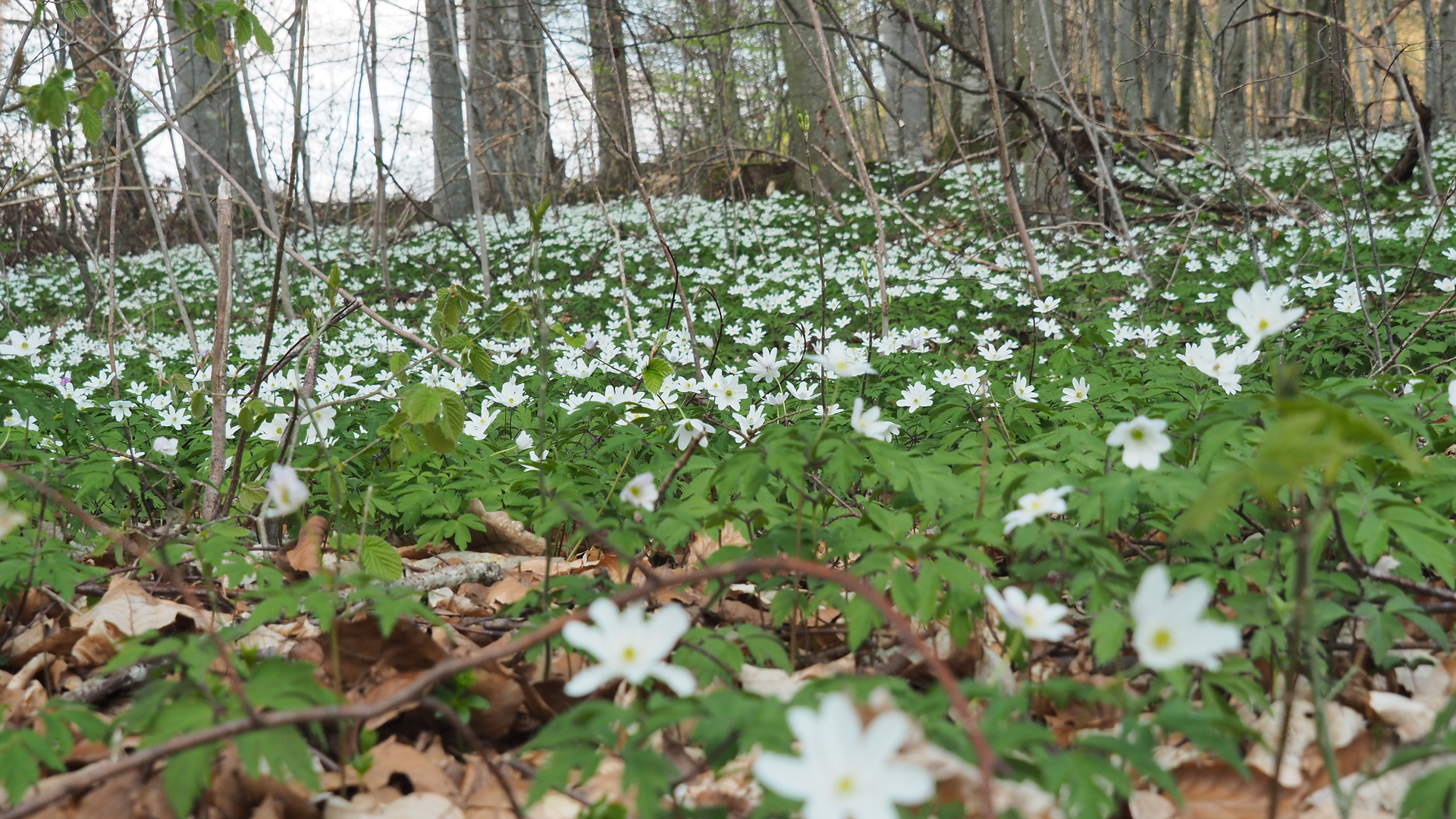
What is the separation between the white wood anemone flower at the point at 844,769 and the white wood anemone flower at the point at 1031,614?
1.39 feet

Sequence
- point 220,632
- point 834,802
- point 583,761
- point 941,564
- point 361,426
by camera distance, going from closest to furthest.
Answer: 1. point 834,802
2. point 583,761
3. point 941,564
4. point 220,632
5. point 361,426

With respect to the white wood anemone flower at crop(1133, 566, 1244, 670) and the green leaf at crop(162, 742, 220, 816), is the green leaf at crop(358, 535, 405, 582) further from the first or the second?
the white wood anemone flower at crop(1133, 566, 1244, 670)

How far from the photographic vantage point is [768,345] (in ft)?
21.4

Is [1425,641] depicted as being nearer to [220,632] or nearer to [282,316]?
[220,632]

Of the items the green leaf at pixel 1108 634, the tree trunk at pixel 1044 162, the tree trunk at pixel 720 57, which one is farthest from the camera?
the tree trunk at pixel 1044 162

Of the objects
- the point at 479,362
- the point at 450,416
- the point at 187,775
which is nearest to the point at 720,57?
the point at 479,362

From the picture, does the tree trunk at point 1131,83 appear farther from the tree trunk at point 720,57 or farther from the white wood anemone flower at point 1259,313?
the white wood anemone flower at point 1259,313

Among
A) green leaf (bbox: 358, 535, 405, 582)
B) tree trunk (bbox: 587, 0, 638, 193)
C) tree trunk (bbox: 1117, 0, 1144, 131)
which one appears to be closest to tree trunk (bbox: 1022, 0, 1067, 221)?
tree trunk (bbox: 1117, 0, 1144, 131)

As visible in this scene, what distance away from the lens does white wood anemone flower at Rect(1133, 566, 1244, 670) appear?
3.42 feet

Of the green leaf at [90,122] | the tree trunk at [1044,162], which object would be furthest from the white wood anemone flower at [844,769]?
the tree trunk at [1044,162]

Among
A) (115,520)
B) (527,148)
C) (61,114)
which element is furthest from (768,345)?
(527,148)

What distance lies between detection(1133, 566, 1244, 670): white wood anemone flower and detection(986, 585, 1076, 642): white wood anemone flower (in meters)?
0.16

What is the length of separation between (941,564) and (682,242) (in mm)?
10770

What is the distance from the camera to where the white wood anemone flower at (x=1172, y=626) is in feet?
3.42
